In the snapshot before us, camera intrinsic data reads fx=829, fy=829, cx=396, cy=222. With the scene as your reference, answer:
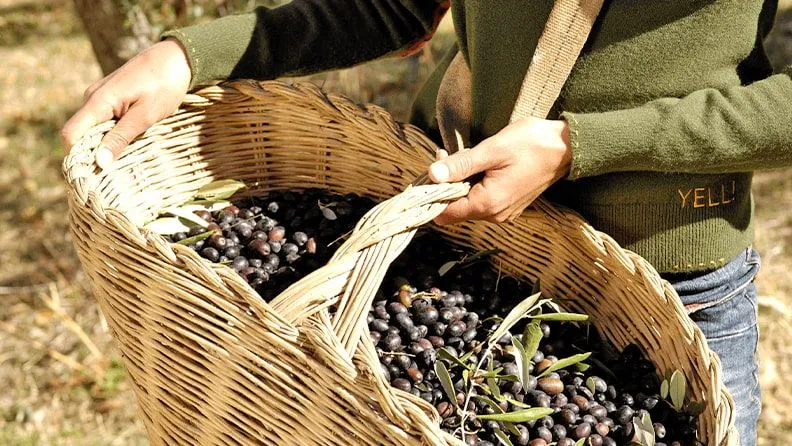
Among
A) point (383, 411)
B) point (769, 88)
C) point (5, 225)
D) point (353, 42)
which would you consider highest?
point (769, 88)

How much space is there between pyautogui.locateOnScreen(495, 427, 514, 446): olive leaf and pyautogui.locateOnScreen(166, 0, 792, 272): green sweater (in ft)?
1.11

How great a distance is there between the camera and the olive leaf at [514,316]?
1.10 meters

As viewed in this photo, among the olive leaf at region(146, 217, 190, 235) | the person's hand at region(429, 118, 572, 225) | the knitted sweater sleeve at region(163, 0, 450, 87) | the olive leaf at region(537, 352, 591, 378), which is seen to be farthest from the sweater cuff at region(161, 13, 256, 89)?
the olive leaf at region(537, 352, 591, 378)

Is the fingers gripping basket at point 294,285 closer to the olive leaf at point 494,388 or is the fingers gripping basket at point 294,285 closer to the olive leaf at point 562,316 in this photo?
the olive leaf at point 562,316

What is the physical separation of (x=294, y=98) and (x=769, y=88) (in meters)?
0.74

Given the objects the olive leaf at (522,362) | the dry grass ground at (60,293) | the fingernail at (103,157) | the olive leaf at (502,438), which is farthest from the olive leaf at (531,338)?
the dry grass ground at (60,293)

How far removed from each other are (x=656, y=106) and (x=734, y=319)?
1.35 feet

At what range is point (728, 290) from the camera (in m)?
1.25

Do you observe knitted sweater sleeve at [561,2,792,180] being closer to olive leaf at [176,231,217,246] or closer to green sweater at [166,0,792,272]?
green sweater at [166,0,792,272]

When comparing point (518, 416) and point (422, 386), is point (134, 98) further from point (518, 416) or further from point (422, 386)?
point (518, 416)

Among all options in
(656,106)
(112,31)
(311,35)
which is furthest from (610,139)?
(112,31)

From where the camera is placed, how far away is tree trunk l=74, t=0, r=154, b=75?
231 centimetres

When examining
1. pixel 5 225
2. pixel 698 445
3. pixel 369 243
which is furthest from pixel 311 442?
pixel 5 225

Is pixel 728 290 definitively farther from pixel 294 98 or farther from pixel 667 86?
pixel 294 98
